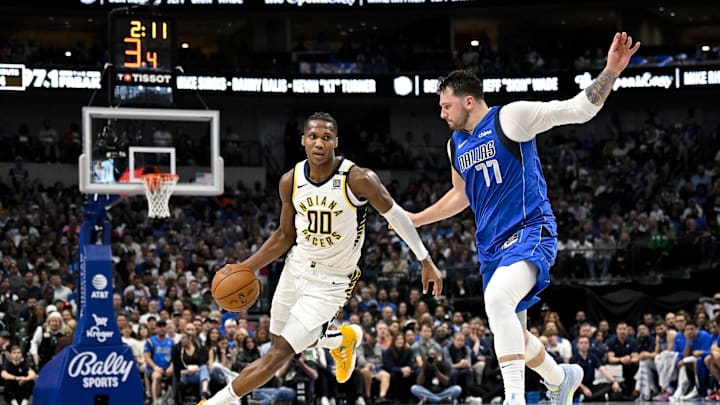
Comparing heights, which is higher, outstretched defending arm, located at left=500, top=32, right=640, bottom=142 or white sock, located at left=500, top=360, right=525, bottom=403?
outstretched defending arm, located at left=500, top=32, right=640, bottom=142

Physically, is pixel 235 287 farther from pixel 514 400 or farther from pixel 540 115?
pixel 540 115

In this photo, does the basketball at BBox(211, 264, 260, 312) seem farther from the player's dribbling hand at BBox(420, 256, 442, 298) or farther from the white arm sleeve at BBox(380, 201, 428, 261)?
the player's dribbling hand at BBox(420, 256, 442, 298)

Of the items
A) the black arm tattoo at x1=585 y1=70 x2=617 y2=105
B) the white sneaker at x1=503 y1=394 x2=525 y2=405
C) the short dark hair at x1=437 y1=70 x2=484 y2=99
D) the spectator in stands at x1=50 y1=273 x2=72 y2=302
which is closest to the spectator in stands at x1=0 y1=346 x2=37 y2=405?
the spectator in stands at x1=50 y1=273 x2=72 y2=302

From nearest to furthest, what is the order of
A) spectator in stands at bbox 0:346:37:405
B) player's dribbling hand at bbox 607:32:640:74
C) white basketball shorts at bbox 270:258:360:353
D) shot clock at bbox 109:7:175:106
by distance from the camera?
player's dribbling hand at bbox 607:32:640:74
white basketball shorts at bbox 270:258:360:353
shot clock at bbox 109:7:175:106
spectator in stands at bbox 0:346:37:405

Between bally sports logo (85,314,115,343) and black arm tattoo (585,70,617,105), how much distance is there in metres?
9.06

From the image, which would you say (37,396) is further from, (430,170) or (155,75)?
(430,170)

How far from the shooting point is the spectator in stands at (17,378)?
16.8 meters

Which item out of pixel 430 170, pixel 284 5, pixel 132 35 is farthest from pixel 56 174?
pixel 132 35

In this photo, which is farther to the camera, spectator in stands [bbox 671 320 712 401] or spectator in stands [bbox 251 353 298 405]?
spectator in stands [bbox 671 320 712 401]

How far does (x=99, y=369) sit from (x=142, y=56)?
420 cm

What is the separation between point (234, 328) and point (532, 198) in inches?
448

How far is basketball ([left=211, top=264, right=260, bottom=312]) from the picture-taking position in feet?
28.4

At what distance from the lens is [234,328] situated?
17969 mm

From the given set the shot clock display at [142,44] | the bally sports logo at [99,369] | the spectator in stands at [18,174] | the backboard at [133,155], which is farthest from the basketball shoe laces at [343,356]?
the spectator in stands at [18,174]
